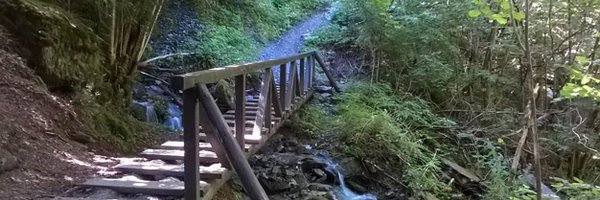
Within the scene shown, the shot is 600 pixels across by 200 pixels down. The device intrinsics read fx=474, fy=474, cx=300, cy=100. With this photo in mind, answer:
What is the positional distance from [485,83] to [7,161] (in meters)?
8.83

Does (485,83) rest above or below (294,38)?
below

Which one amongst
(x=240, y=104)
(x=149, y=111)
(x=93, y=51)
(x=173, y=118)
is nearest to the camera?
(x=240, y=104)

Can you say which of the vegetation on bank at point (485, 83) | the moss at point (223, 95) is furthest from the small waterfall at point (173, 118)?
the vegetation on bank at point (485, 83)

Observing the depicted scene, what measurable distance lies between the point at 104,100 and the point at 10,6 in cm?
142

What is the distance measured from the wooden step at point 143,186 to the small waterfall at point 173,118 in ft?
11.8

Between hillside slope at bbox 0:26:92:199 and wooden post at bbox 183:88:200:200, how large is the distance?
1.13m

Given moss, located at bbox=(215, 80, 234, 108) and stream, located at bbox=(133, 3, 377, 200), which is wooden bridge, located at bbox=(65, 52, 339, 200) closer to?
stream, located at bbox=(133, 3, 377, 200)

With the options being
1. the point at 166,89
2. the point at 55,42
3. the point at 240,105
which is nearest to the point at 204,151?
the point at 240,105

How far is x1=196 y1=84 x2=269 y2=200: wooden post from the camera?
2.79 meters

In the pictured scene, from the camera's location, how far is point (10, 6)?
494cm

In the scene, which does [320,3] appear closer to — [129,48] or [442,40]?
[442,40]

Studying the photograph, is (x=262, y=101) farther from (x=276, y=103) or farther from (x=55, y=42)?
(x=55, y=42)

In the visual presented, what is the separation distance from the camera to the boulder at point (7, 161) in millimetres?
3635

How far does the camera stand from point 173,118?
25.2ft
